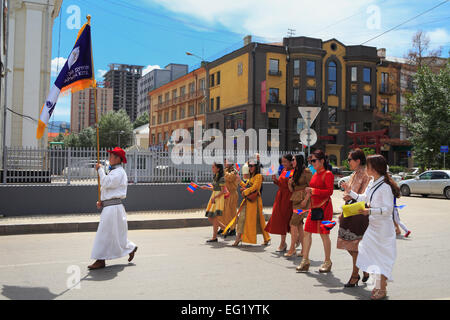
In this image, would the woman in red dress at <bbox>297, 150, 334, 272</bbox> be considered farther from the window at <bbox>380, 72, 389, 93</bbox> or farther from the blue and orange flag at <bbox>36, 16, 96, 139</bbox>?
the window at <bbox>380, 72, 389, 93</bbox>

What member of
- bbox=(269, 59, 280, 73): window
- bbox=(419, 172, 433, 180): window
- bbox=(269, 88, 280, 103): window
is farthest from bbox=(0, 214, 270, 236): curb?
bbox=(269, 59, 280, 73): window

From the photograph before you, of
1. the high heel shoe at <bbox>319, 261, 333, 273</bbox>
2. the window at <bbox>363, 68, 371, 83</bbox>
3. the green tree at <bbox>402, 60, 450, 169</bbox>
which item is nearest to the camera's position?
the high heel shoe at <bbox>319, 261, 333, 273</bbox>

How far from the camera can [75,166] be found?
1212 centimetres

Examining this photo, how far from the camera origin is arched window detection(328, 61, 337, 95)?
43.5 meters

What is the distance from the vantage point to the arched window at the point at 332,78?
43.5 metres

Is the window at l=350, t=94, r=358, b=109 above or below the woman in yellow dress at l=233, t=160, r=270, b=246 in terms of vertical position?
above

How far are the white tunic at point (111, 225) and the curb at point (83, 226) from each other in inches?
170

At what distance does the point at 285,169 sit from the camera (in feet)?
24.9

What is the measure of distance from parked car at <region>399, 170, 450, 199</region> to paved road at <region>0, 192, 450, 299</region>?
12506mm

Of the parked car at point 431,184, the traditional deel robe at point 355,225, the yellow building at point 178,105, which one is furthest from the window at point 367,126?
the traditional deel robe at point 355,225

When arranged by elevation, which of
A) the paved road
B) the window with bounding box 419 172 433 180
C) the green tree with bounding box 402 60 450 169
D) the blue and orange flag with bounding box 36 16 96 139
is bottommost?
the paved road

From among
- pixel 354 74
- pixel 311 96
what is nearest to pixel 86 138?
pixel 311 96

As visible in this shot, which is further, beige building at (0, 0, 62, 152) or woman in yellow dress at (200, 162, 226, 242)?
beige building at (0, 0, 62, 152)

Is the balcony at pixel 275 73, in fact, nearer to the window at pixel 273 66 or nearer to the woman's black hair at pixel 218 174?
the window at pixel 273 66
